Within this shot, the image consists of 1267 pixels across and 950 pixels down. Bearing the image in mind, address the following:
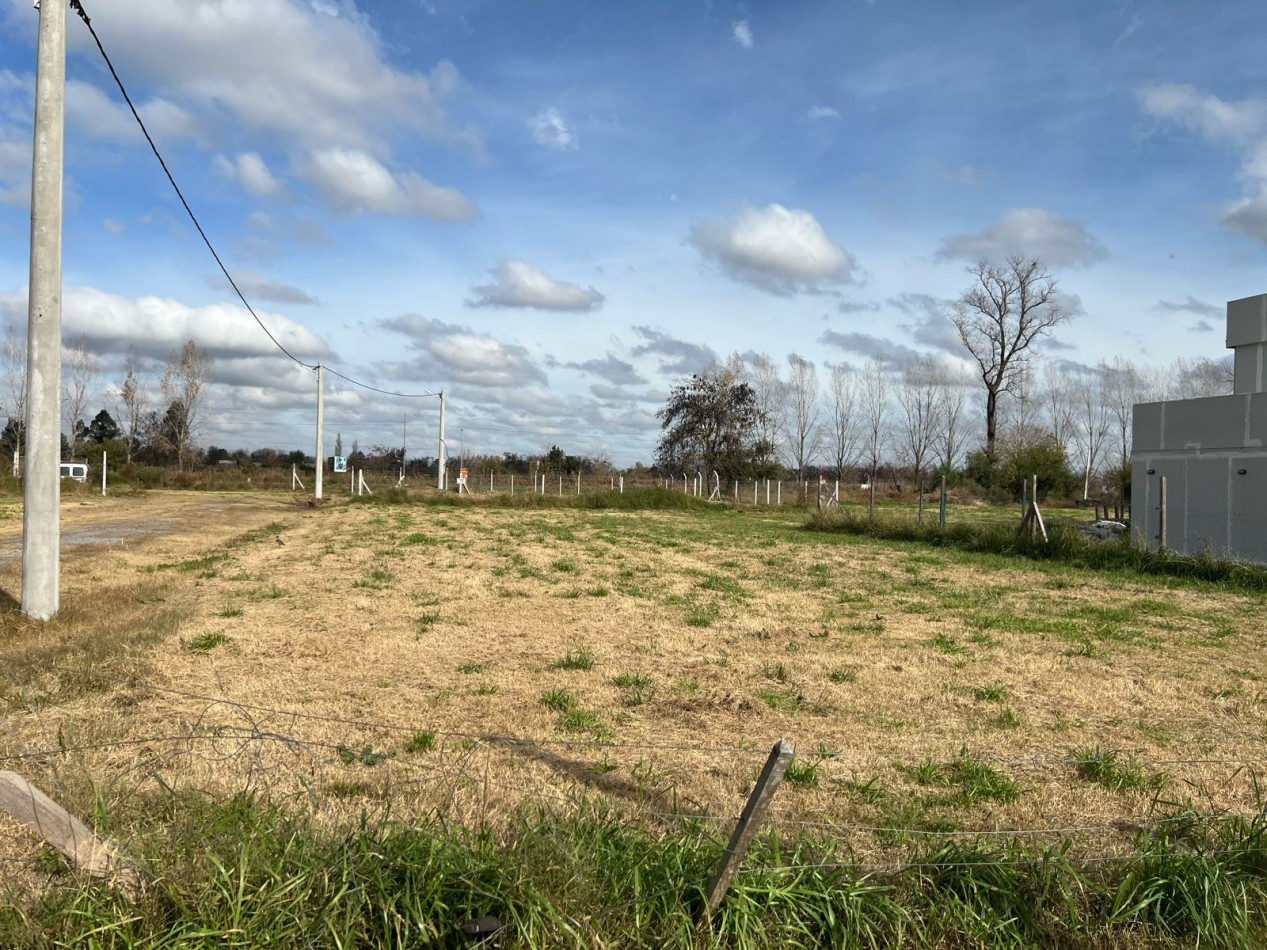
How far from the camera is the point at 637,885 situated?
10.1 feet

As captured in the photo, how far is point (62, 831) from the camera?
3.02 m

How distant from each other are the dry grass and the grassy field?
0.03 meters

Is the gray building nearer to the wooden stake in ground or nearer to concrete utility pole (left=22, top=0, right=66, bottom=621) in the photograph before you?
concrete utility pole (left=22, top=0, right=66, bottom=621)

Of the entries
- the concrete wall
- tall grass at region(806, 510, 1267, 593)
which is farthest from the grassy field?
the concrete wall

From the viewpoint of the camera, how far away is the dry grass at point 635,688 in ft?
15.0

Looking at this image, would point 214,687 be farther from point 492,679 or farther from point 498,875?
point 498,875

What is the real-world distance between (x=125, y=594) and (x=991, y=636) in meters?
9.54

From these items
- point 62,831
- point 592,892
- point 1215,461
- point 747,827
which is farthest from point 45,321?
point 1215,461

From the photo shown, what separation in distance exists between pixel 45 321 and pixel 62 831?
674 centimetres

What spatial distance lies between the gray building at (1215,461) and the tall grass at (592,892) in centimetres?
1481

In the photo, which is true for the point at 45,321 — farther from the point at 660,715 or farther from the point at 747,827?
the point at 747,827

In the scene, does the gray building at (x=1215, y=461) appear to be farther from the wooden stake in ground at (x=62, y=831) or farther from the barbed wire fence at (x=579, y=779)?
the wooden stake in ground at (x=62, y=831)

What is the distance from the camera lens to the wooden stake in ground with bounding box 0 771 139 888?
2.87 metres

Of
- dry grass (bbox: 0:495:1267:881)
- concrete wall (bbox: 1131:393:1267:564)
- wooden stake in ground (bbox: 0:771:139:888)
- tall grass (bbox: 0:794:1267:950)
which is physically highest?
concrete wall (bbox: 1131:393:1267:564)
